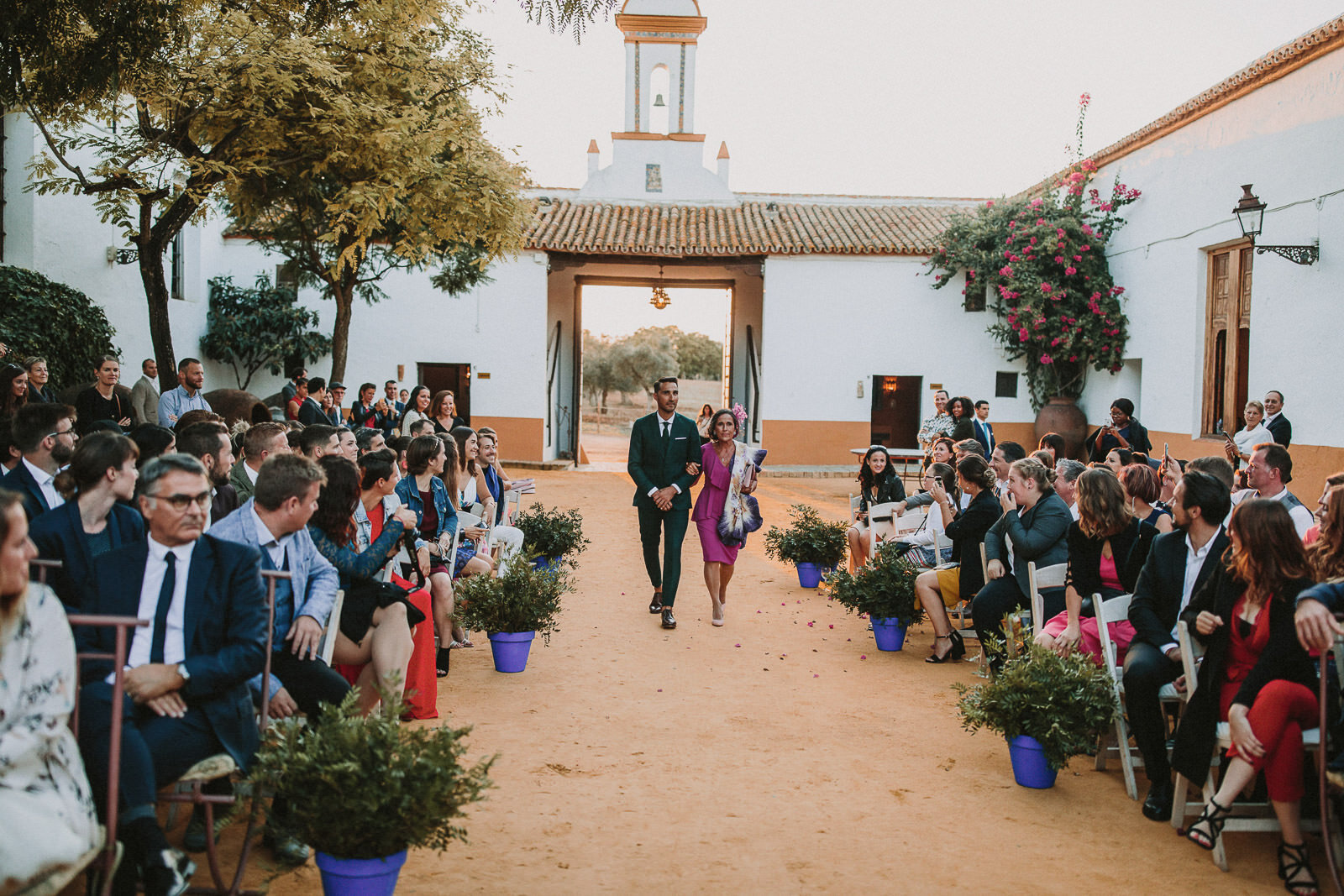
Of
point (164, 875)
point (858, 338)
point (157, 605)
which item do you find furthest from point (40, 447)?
point (858, 338)

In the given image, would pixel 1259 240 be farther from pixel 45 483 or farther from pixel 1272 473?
pixel 45 483

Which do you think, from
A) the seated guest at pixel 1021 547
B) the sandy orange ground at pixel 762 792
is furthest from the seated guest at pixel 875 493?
the seated guest at pixel 1021 547

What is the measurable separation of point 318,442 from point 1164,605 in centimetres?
431

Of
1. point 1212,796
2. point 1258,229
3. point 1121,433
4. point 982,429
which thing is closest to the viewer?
point 1212,796

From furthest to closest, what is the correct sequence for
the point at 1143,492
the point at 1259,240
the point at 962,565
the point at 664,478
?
the point at 1259,240 → the point at 664,478 → the point at 962,565 → the point at 1143,492

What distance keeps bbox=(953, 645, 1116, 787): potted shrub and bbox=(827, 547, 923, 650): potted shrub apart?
2.28 metres

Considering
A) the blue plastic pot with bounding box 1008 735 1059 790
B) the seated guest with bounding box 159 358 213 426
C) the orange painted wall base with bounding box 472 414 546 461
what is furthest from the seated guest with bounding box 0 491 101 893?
the orange painted wall base with bounding box 472 414 546 461

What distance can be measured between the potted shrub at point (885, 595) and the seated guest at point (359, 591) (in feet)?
11.2

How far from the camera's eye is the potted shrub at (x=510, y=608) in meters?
6.04

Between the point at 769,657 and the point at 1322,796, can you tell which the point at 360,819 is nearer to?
the point at 1322,796

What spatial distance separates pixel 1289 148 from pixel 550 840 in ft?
42.8

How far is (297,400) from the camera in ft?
39.8

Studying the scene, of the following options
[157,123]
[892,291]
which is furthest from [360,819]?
[892,291]

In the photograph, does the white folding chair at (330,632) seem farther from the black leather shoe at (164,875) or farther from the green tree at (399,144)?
the green tree at (399,144)
